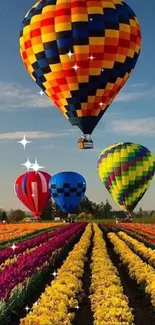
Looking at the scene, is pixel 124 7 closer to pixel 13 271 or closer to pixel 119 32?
pixel 119 32

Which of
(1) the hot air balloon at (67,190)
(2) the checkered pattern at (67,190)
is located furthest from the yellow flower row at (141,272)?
(2) the checkered pattern at (67,190)

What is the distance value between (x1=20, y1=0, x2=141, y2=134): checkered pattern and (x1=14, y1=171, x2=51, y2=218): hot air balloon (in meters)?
35.1

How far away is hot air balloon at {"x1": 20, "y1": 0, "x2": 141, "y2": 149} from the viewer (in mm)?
34719

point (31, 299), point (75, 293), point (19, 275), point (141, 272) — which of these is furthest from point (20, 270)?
point (141, 272)

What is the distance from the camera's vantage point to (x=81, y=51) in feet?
115

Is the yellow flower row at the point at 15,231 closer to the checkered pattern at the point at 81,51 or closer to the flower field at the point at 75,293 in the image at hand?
the checkered pattern at the point at 81,51

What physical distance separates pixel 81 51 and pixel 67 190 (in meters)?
34.0

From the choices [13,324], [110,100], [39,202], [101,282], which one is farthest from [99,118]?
[39,202]

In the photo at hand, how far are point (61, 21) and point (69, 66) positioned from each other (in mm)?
2889

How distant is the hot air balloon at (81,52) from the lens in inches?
1367

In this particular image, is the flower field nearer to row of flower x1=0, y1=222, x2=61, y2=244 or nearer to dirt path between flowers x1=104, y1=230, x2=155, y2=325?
dirt path between flowers x1=104, y1=230, x2=155, y2=325

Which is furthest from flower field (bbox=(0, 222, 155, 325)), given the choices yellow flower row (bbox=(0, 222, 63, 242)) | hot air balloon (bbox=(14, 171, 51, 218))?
hot air balloon (bbox=(14, 171, 51, 218))

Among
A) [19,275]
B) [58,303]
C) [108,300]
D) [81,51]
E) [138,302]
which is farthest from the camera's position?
[81,51]

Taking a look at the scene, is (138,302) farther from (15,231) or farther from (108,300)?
(15,231)
